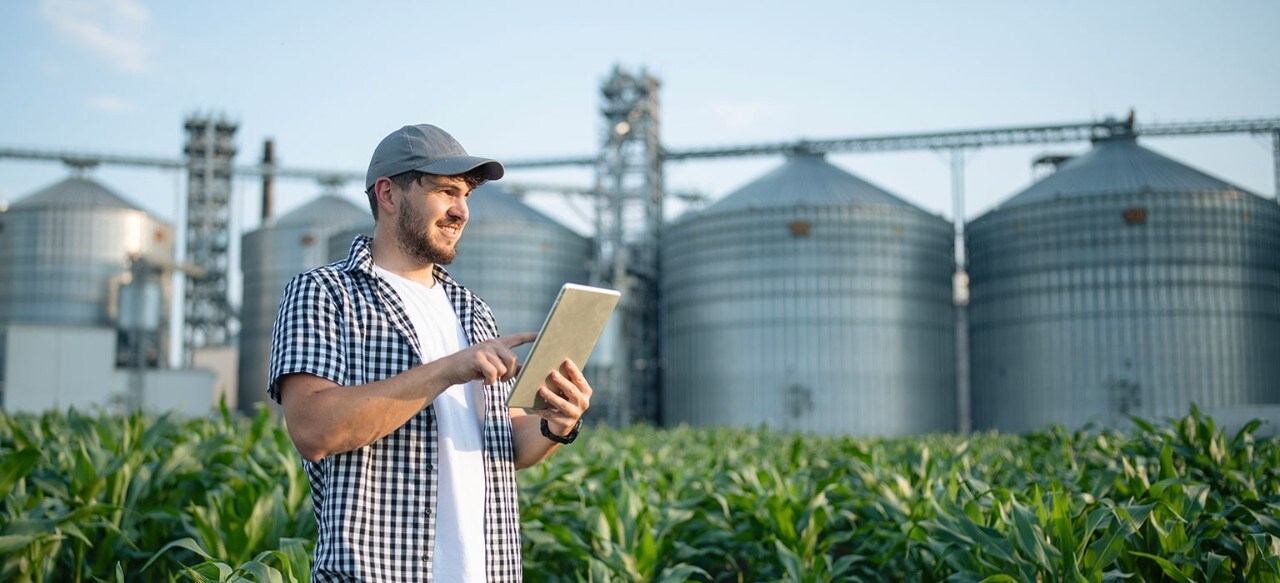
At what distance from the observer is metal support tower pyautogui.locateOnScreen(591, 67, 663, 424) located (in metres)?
42.8

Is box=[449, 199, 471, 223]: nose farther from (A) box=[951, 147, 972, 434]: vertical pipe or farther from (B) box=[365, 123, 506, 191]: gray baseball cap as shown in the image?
(A) box=[951, 147, 972, 434]: vertical pipe

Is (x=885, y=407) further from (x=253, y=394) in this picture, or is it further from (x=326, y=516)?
(x=326, y=516)

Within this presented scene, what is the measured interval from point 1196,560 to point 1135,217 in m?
35.3

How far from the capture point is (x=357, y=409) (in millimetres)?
2686

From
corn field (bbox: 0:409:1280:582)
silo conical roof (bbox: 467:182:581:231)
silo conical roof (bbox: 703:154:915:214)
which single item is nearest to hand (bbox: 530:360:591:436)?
corn field (bbox: 0:409:1280:582)

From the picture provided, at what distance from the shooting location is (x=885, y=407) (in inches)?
1471

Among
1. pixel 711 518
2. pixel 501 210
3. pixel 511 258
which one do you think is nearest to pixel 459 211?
pixel 711 518

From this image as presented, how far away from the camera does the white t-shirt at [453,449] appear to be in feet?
9.54

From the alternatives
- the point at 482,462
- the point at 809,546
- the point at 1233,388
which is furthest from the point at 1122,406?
the point at 482,462

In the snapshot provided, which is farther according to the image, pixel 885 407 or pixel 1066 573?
pixel 885 407

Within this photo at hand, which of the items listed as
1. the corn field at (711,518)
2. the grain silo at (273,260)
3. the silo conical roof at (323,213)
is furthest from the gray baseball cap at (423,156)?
the silo conical roof at (323,213)

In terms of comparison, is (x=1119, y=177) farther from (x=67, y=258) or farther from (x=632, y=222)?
(x=67, y=258)

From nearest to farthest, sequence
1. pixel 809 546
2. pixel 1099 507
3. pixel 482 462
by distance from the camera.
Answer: pixel 482 462 → pixel 1099 507 → pixel 809 546

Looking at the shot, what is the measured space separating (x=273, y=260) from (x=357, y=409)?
51.8 meters
